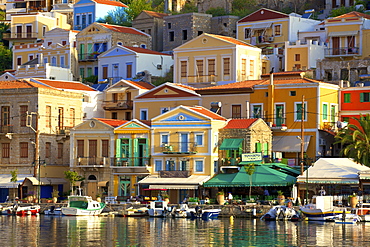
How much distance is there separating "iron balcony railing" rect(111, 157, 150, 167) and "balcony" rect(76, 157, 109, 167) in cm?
73

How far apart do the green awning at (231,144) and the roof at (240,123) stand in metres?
1.24

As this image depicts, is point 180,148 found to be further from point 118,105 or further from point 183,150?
point 118,105

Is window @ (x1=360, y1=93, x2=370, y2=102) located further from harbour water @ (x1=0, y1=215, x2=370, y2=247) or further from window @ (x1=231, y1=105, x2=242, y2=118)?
harbour water @ (x1=0, y1=215, x2=370, y2=247)

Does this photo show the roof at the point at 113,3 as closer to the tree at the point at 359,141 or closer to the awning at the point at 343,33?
the awning at the point at 343,33

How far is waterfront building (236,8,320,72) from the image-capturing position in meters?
95.0

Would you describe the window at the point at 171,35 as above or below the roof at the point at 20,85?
above

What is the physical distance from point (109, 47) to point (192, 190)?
108 feet

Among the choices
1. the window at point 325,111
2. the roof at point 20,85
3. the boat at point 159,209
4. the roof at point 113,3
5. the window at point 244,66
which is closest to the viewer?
the boat at point 159,209

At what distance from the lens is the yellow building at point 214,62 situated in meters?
83.8

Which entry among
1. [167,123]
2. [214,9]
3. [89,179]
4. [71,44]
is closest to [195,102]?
[167,123]

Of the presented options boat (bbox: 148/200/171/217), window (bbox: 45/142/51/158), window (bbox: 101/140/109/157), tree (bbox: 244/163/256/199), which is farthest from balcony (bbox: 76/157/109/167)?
tree (bbox: 244/163/256/199)

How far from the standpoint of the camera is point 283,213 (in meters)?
64.3

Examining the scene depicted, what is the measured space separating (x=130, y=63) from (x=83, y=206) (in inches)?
1096

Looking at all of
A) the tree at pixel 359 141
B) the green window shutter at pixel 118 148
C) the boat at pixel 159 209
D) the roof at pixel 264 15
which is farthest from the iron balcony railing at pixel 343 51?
the boat at pixel 159 209
